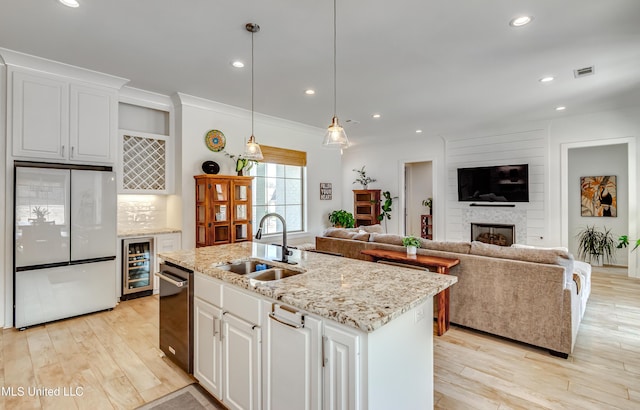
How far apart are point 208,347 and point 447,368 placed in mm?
1879

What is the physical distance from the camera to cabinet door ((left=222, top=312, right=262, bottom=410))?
5.51 ft

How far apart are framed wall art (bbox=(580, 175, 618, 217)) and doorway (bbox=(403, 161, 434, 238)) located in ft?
10.4

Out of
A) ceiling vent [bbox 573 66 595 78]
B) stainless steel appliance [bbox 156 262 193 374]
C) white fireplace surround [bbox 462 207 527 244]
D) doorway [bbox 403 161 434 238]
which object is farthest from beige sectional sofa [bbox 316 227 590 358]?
doorway [bbox 403 161 434 238]

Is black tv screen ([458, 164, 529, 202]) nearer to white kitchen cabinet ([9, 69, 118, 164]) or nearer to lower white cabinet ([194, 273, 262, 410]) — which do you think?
lower white cabinet ([194, 273, 262, 410])

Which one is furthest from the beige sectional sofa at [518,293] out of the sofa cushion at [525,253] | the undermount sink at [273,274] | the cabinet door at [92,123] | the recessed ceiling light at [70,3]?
the cabinet door at [92,123]

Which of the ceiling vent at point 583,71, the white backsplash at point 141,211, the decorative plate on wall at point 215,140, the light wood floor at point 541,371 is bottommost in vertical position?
the light wood floor at point 541,371

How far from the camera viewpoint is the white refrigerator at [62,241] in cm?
318

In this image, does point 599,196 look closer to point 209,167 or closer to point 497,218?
point 497,218

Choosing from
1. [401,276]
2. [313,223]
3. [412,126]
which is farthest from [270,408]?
[412,126]

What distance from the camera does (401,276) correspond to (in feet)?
6.21

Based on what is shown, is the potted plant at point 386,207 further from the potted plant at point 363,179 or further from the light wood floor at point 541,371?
the light wood floor at point 541,371

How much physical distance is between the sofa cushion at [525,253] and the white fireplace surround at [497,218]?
3.55 m

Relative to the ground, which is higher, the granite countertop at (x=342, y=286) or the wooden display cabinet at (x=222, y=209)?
the wooden display cabinet at (x=222, y=209)

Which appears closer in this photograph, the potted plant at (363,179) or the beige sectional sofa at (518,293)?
the beige sectional sofa at (518,293)
